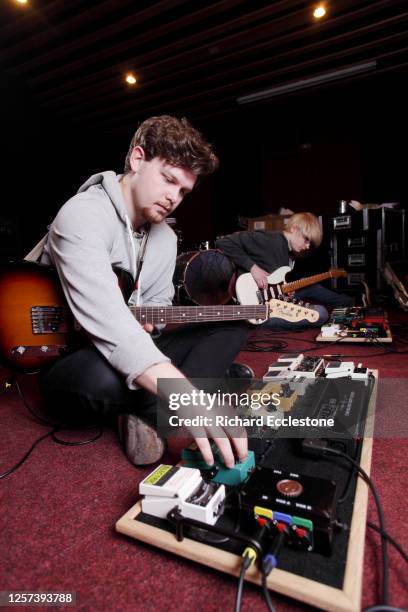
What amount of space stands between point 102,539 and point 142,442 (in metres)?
0.26

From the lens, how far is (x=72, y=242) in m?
0.87

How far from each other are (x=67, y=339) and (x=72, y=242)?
38cm

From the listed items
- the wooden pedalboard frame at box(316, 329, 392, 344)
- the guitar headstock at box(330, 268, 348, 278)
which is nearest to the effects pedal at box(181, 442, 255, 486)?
the wooden pedalboard frame at box(316, 329, 392, 344)

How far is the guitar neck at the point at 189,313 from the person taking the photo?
4.02 feet

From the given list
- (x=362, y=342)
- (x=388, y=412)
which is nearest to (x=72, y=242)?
(x=388, y=412)

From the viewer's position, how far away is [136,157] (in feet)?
3.61

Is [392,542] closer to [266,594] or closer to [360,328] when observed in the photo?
[266,594]

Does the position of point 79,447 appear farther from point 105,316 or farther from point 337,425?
point 337,425

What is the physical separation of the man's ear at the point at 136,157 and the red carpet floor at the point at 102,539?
823 mm

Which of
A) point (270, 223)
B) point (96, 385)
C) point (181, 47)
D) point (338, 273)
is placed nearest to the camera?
point (96, 385)

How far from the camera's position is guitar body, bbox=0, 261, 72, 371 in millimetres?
1124

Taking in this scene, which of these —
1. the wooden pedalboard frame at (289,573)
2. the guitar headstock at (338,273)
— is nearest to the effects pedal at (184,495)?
the wooden pedalboard frame at (289,573)

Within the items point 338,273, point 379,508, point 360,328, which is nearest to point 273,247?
point 360,328

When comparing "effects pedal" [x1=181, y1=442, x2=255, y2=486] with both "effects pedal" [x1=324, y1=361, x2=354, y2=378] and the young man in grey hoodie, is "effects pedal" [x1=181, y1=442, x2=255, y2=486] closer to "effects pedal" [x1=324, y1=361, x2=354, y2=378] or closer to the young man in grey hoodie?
the young man in grey hoodie
